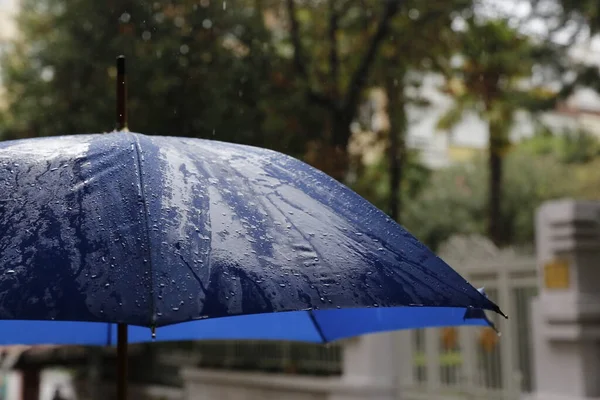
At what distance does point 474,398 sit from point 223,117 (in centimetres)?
513

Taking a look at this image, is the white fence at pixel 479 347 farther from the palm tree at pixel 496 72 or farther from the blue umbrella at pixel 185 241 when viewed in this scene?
the blue umbrella at pixel 185 241

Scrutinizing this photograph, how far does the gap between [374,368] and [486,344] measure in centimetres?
133

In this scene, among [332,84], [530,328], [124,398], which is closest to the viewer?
[124,398]

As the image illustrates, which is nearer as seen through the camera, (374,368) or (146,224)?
(146,224)

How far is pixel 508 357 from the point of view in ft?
23.5

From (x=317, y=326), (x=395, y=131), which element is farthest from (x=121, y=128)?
(x=395, y=131)

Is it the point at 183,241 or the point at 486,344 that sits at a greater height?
the point at 183,241

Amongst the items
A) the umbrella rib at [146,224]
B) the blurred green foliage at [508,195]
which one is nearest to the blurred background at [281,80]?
the umbrella rib at [146,224]

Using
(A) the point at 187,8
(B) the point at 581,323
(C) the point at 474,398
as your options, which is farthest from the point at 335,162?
(B) the point at 581,323

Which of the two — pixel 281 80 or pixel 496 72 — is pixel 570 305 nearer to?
pixel 281 80

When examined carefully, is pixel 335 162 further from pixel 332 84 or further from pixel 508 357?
pixel 508 357

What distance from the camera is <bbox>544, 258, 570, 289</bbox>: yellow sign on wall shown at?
6.38 meters

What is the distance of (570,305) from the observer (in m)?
6.27

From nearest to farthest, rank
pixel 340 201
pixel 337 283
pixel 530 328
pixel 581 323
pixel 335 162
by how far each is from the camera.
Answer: pixel 337 283 < pixel 340 201 < pixel 581 323 < pixel 530 328 < pixel 335 162
